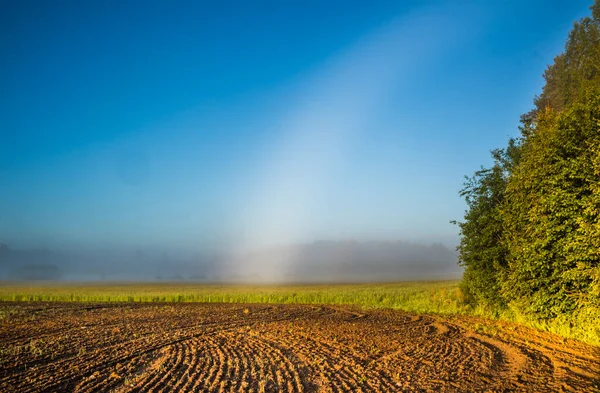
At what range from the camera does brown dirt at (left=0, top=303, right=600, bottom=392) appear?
8.59m

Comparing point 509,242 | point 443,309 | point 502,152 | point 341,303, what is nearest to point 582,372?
point 509,242

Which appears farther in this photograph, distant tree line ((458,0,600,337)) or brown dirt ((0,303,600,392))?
distant tree line ((458,0,600,337))

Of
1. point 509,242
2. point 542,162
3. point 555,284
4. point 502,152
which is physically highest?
point 502,152

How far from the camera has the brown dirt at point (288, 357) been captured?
8.59 m

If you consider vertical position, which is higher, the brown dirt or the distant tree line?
the distant tree line

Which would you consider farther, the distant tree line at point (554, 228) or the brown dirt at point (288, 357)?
the distant tree line at point (554, 228)

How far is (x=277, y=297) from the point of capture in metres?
33.0

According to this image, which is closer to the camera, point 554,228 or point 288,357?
point 288,357

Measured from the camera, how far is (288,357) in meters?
11.0

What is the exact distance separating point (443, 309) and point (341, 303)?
8396 mm

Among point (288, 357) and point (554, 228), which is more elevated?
point (554, 228)

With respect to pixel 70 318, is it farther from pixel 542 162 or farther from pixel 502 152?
pixel 502 152

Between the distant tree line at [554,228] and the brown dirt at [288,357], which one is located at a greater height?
the distant tree line at [554,228]

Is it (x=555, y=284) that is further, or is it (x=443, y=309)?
(x=443, y=309)
